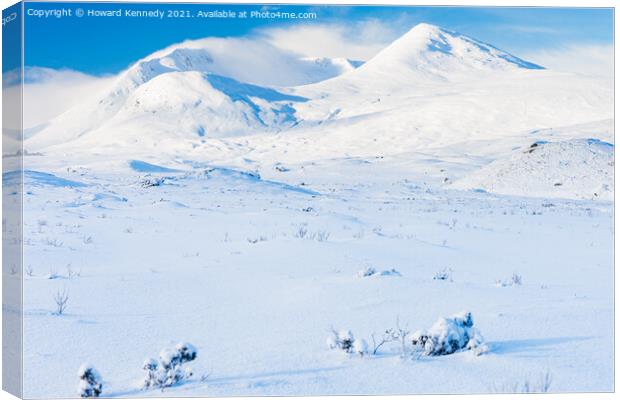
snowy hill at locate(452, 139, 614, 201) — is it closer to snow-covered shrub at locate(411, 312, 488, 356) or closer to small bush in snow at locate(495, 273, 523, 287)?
small bush in snow at locate(495, 273, 523, 287)

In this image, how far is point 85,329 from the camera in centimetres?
518

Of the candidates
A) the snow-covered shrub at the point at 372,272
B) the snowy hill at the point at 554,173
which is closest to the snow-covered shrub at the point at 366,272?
the snow-covered shrub at the point at 372,272

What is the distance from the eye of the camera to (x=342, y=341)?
4758mm

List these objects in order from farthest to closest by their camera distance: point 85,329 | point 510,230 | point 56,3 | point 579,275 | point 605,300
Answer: point 510,230
point 579,275
point 605,300
point 56,3
point 85,329

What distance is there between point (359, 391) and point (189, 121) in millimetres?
85060

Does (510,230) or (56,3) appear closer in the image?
(56,3)

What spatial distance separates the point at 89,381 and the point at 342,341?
5.33 feet

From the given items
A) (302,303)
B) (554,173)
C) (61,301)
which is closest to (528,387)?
(302,303)

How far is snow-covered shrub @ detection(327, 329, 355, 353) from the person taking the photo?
4742 millimetres

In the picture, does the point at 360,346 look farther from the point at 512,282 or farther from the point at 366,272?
the point at 512,282

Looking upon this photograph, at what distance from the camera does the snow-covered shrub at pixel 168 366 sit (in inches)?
173

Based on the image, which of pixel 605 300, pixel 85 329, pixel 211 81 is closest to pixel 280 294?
pixel 85 329

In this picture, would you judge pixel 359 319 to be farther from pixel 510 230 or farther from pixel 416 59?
pixel 416 59

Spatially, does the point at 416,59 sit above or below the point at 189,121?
above
